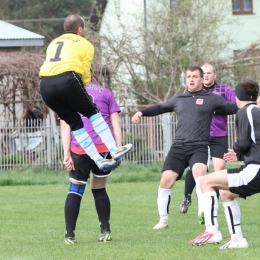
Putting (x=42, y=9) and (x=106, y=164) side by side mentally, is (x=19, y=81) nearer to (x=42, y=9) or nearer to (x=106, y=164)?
(x=106, y=164)

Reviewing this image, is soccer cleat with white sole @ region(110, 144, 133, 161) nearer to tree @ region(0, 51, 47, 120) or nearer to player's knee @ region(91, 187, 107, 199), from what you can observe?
player's knee @ region(91, 187, 107, 199)

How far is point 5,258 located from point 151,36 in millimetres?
20230

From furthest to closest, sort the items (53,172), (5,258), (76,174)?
(53,172) → (76,174) → (5,258)

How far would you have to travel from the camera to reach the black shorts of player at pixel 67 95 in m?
8.08

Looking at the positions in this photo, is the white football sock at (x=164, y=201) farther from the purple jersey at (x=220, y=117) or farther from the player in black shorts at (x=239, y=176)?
the player in black shorts at (x=239, y=176)

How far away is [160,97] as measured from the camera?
90.2 ft

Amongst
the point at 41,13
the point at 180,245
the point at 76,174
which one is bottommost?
the point at 180,245

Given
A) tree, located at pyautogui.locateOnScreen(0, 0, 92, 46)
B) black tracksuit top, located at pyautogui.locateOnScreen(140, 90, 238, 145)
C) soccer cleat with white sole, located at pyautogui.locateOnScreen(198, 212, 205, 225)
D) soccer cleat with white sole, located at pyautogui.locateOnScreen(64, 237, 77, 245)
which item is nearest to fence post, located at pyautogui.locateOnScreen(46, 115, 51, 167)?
soccer cleat with white sole, located at pyautogui.locateOnScreen(198, 212, 205, 225)

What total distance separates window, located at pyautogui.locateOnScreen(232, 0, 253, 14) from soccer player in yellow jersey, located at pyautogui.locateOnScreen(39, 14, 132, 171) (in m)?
30.1

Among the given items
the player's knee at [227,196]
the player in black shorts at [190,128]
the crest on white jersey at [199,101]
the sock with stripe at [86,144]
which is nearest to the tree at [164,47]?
the player in black shorts at [190,128]

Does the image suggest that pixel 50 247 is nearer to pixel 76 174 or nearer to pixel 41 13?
pixel 76 174

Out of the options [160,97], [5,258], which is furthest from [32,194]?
[160,97]

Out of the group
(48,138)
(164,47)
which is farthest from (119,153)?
(164,47)

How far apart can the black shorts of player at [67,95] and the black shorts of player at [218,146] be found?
3.68 m
